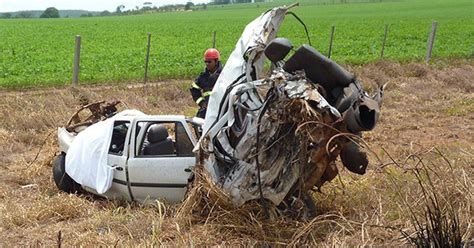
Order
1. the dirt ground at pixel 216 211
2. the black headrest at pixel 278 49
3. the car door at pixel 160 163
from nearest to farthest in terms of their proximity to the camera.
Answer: the dirt ground at pixel 216 211, the black headrest at pixel 278 49, the car door at pixel 160 163

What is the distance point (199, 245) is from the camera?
20.4ft

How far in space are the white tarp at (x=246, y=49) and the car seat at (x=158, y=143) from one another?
0.99 meters

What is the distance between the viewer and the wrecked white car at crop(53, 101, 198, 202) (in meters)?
7.83

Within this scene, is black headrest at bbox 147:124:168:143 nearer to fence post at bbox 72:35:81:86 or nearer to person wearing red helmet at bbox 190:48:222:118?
Result: person wearing red helmet at bbox 190:48:222:118

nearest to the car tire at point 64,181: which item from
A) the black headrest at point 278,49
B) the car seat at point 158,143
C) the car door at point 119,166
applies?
the car door at point 119,166

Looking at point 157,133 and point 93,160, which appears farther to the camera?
point 93,160

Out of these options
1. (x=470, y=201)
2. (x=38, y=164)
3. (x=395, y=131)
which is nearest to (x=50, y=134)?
(x=38, y=164)

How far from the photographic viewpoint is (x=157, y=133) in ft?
26.3

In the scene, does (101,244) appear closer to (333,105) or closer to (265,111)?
(265,111)

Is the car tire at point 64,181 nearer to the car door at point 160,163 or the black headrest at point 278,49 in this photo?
the car door at point 160,163

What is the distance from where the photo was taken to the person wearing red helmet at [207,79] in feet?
31.2

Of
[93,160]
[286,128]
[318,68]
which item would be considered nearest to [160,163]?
[93,160]

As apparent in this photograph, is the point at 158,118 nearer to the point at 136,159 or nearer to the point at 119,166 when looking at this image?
the point at 136,159

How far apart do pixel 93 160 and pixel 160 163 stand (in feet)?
3.40
